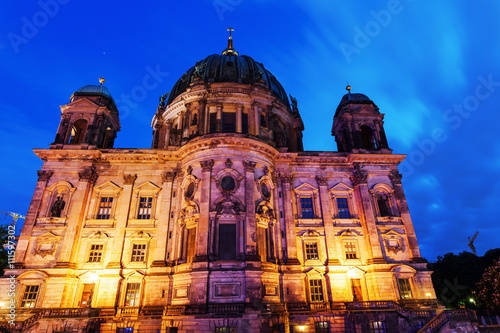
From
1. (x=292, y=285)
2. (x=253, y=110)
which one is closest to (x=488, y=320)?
(x=292, y=285)

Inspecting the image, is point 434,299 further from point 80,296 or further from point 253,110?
point 80,296

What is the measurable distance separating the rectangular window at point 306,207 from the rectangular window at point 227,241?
885 cm

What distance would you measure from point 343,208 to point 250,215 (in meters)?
11.5

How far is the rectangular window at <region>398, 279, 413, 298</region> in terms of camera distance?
91.6 ft

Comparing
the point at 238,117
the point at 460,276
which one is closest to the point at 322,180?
the point at 238,117

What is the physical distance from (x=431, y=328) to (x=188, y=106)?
30907 mm

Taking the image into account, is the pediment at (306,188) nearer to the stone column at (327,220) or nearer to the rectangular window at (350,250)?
the stone column at (327,220)

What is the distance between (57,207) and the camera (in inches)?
1174

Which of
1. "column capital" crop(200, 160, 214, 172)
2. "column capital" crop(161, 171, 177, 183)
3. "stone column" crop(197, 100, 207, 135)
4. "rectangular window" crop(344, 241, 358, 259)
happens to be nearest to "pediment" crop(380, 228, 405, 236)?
"rectangular window" crop(344, 241, 358, 259)

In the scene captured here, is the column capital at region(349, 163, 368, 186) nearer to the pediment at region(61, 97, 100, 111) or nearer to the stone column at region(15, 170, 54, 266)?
the pediment at region(61, 97, 100, 111)

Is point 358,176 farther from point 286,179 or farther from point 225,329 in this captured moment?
point 225,329

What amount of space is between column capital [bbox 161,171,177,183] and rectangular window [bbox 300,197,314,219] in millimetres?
14115

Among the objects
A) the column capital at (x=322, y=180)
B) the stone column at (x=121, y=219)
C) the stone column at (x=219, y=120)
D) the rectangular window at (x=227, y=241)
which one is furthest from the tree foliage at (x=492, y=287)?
the stone column at (x=121, y=219)

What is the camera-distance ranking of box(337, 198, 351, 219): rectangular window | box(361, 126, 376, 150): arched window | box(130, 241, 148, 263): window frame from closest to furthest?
box(130, 241, 148, 263): window frame
box(337, 198, 351, 219): rectangular window
box(361, 126, 376, 150): arched window
